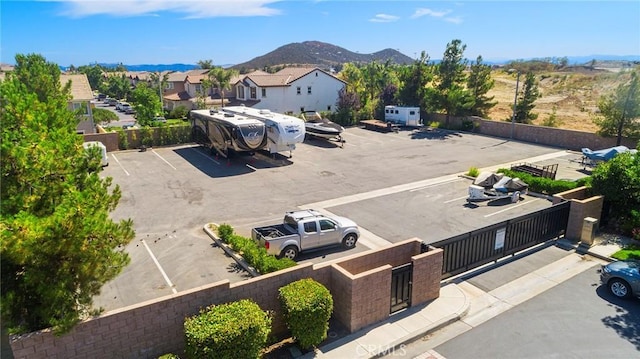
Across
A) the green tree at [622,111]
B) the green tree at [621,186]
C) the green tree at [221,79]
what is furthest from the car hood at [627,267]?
the green tree at [221,79]

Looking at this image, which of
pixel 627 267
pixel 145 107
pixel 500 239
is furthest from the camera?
pixel 145 107

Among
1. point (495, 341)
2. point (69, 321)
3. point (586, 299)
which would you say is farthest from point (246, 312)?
point (586, 299)

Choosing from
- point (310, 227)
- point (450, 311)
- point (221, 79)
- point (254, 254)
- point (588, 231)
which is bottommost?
point (450, 311)

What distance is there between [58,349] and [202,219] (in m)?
11.7

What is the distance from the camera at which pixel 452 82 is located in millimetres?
45594

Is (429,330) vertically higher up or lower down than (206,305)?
lower down

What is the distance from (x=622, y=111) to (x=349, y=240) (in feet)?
89.4

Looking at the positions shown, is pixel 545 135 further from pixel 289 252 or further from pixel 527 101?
pixel 289 252

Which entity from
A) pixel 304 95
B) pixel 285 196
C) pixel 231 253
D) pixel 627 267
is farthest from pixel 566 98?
pixel 231 253

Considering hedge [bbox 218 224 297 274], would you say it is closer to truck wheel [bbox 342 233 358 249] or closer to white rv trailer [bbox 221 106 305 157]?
truck wheel [bbox 342 233 358 249]

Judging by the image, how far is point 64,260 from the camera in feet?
25.3

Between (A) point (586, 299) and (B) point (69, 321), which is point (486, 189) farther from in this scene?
(B) point (69, 321)

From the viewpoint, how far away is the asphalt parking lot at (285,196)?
608 inches

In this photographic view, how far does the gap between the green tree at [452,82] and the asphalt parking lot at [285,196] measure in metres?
7.26
